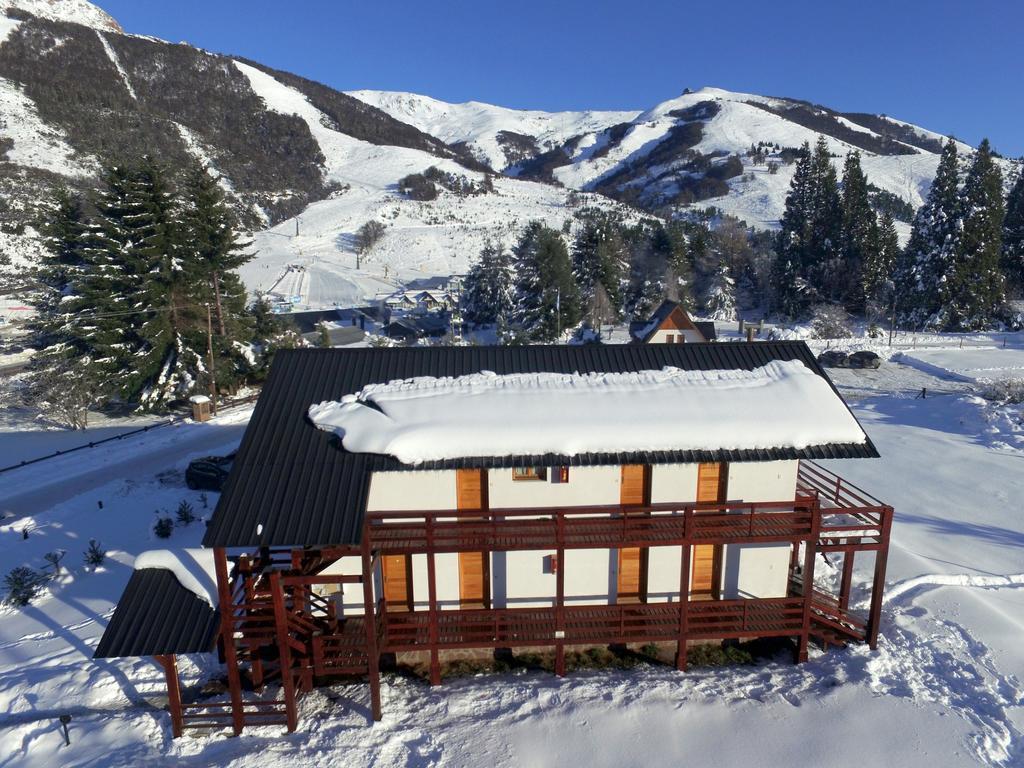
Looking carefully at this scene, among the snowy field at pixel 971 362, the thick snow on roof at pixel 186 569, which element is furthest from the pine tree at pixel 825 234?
the thick snow on roof at pixel 186 569

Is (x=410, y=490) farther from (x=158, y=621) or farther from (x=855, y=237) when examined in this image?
(x=855, y=237)

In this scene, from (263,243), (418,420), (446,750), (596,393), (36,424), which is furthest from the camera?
(263,243)

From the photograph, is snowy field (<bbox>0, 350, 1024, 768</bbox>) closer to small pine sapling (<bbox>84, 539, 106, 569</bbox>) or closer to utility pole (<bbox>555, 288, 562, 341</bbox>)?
small pine sapling (<bbox>84, 539, 106, 569</bbox>)

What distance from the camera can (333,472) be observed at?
10445 mm

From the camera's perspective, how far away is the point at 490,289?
59.5 m

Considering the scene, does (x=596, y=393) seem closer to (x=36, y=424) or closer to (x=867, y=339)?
(x=36, y=424)

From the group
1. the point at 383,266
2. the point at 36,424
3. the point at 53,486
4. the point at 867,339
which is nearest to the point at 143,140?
the point at 383,266

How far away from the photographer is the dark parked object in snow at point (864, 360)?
40719 millimetres

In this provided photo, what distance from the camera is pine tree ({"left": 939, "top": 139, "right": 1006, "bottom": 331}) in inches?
2067

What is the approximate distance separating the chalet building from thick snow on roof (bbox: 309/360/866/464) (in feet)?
0.15

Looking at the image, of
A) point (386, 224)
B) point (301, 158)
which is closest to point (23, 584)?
point (386, 224)

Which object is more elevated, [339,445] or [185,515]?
[339,445]

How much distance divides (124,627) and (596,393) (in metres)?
9.30

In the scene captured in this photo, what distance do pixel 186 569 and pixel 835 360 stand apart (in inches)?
1665
